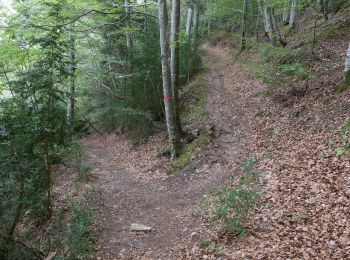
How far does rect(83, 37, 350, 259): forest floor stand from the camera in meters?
5.43

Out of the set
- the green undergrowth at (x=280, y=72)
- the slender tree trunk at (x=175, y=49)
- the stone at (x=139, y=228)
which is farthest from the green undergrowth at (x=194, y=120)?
the stone at (x=139, y=228)

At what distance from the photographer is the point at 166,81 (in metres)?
10.7

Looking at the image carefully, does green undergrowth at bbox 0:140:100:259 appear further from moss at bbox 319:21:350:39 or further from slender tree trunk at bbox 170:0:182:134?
moss at bbox 319:21:350:39

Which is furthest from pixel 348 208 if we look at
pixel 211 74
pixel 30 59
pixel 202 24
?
pixel 202 24

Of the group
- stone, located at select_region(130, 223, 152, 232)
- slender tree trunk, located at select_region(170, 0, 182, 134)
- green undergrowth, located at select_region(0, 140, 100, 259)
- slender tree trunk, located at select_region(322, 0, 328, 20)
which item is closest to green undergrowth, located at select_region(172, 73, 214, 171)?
slender tree trunk, located at select_region(170, 0, 182, 134)

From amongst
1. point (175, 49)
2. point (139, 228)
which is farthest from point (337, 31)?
point (139, 228)

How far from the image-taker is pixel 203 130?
40.1 feet

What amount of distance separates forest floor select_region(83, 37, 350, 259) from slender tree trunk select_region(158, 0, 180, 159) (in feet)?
3.16

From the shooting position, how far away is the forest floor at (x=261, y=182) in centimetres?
543

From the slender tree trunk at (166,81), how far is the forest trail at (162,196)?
1.42 meters

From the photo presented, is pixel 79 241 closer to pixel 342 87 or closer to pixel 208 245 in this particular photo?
pixel 208 245

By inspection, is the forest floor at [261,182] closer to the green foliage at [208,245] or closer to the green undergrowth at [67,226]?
the green foliage at [208,245]

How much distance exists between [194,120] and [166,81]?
135 inches

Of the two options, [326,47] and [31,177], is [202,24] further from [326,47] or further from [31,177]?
[31,177]
